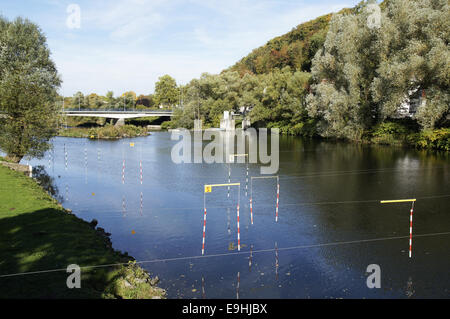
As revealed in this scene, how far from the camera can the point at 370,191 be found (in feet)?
71.8

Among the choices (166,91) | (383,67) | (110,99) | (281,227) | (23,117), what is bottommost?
(281,227)

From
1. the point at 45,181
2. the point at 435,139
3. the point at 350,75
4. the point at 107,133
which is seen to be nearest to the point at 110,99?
the point at 107,133

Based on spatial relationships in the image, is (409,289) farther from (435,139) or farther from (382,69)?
(382,69)

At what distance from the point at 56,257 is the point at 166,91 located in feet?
428

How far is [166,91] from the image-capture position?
13650cm

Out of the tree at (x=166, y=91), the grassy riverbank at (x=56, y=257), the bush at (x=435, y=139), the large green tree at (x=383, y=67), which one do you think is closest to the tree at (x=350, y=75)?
the large green tree at (x=383, y=67)

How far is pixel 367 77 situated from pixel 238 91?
4259 cm

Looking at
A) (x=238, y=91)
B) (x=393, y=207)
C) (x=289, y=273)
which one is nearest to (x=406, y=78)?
(x=393, y=207)

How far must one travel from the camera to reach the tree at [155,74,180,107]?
135250 millimetres

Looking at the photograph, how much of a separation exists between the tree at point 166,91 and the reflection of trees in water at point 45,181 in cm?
10692

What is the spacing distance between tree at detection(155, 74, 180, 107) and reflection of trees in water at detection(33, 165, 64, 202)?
10692cm

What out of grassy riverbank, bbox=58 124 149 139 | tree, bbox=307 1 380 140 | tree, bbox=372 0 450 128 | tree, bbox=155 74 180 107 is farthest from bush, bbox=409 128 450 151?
tree, bbox=155 74 180 107

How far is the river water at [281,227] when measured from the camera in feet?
34.6

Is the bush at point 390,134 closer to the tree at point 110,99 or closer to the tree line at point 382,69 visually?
the tree line at point 382,69
